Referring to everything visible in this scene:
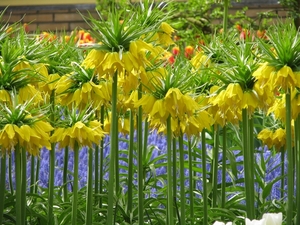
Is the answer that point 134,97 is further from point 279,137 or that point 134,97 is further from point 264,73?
point 279,137

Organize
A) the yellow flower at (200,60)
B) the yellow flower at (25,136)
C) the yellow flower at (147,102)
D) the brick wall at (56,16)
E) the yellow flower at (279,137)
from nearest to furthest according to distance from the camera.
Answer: the yellow flower at (25,136) → the yellow flower at (147,102) → the yellow flower at (200,60) → the yellow flower at (279,137) → the brick wall at (56,16)

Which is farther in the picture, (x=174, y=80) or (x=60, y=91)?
(x=60, y=91)

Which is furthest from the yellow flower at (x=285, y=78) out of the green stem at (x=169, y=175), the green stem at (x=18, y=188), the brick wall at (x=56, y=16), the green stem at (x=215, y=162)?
the brick wall at (x=56, y=16)

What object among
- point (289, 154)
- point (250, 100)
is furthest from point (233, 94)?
point (289, 154)

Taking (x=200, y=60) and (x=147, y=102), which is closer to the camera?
(x=147, y=102)

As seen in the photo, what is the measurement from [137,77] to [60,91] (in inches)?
11.5

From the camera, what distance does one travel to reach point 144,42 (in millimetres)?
2441

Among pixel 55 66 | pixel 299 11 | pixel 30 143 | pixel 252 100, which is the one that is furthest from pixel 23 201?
pixel 299 11

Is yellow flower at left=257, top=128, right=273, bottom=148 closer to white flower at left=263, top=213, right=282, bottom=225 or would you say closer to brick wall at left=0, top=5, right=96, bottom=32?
white flower at left=263, top=213, right=282, bottom=225

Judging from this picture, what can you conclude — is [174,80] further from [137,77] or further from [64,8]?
[64,8]

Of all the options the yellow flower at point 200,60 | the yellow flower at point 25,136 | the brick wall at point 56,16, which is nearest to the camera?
the yellow flower at point 25,136

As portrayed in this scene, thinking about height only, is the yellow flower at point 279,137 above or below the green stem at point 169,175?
above

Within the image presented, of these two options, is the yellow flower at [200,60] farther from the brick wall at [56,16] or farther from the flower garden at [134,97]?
the brick wall at [56,16]

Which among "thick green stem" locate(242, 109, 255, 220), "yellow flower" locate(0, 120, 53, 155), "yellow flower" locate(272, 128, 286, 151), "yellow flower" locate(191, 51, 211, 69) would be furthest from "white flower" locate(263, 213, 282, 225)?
"yellow flower" locate(272, 128, 286, 151)
